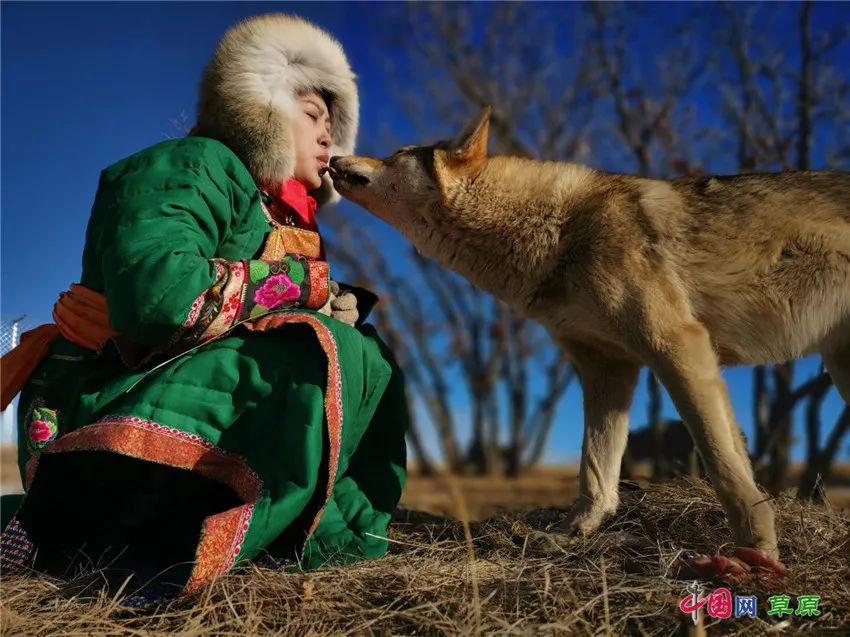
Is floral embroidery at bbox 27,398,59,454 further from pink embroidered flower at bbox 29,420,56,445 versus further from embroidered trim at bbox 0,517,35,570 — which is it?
embroidered trim at bbox 0,517,35,570

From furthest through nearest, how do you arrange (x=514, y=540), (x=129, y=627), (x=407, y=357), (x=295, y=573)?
(x=407, y=357) → (x=514, y=540) → (x=295, y=573) → (x=129, y=627)

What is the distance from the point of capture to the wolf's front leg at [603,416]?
317 centimetres

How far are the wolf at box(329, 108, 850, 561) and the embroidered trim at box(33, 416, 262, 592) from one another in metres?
1.51

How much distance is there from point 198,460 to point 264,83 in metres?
1.71

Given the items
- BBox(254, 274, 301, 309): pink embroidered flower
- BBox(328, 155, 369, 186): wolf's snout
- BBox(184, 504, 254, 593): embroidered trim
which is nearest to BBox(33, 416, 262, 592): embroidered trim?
BBox(184, 504, 254, 593): embroidered trim

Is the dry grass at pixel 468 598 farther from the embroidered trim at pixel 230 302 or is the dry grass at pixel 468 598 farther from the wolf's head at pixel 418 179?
the wolf's head at pixel 418 179

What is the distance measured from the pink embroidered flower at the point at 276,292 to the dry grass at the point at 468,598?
0.93 meters

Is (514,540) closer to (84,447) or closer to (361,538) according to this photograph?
(361,538)

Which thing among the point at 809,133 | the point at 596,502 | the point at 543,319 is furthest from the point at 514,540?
the point at 809,133

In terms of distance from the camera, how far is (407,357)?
49.1ft

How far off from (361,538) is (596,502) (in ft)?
3.67

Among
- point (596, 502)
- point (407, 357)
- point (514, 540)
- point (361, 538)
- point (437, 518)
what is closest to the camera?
point (361, 538)

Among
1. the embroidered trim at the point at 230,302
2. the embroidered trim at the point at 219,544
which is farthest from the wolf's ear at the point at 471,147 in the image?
the embroidered trim at the point at 219,544

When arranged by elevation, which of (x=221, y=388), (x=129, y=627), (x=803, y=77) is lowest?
(x=129, y=627)
